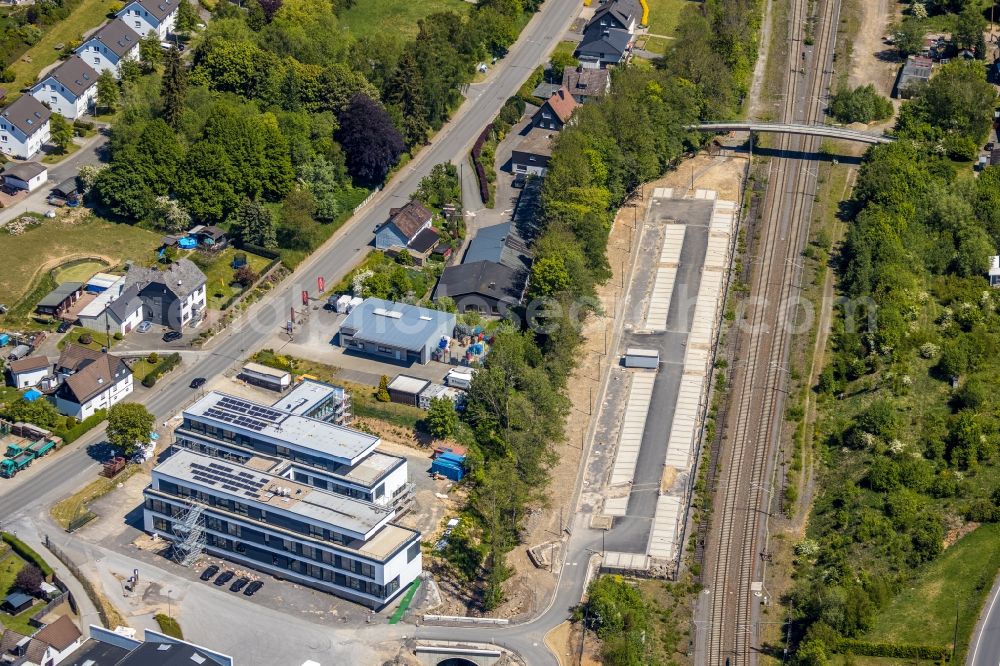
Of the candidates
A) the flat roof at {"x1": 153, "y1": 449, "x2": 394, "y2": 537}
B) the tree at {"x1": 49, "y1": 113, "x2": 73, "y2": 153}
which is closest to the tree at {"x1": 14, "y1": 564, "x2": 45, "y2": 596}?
the flat roof at {"x1": 153, "y1": 449, "x2": 394, "y2": 537}

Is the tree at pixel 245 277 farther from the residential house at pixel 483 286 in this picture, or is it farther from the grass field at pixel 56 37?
the grass field at pixel 56 37

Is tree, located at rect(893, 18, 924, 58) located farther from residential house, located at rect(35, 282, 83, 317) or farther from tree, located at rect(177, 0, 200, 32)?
residential house, located at rect(35, 282, 83, 317)

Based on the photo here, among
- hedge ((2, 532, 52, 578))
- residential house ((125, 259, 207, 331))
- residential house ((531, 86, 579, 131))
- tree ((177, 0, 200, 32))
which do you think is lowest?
hedge ((2, 532, 52, 578))

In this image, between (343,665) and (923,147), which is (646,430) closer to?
(343,665)

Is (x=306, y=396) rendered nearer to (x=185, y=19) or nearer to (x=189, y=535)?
(x=189, y=535)

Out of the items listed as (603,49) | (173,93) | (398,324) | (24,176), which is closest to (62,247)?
(24,176)

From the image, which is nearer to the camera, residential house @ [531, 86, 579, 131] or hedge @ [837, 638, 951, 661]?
hedge @ [837, 638, 951, 661]

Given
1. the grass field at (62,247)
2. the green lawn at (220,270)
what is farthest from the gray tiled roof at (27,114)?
the green lawn at (220,270)
